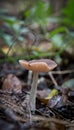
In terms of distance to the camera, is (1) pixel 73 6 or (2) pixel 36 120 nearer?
(2) pixel 36 120

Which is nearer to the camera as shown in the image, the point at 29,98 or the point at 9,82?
the point at 29,98

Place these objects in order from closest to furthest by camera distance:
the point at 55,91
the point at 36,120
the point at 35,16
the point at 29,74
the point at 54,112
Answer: the point at 36,120
the point at 54,112
the point at 55,91
the point at 29,74
the point at 35,16

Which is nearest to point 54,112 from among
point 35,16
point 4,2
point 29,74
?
point 29,74

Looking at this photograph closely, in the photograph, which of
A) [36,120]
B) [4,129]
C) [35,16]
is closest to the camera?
[4,129]

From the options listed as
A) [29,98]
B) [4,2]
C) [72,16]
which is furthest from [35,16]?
[4,2]

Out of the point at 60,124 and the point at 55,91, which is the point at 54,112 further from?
the point at 55,91

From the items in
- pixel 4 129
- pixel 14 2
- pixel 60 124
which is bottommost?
pixel 14 2

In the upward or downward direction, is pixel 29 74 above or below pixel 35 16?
below

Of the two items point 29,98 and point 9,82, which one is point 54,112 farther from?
point 9,82

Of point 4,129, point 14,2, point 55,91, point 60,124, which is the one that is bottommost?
point 14,2
